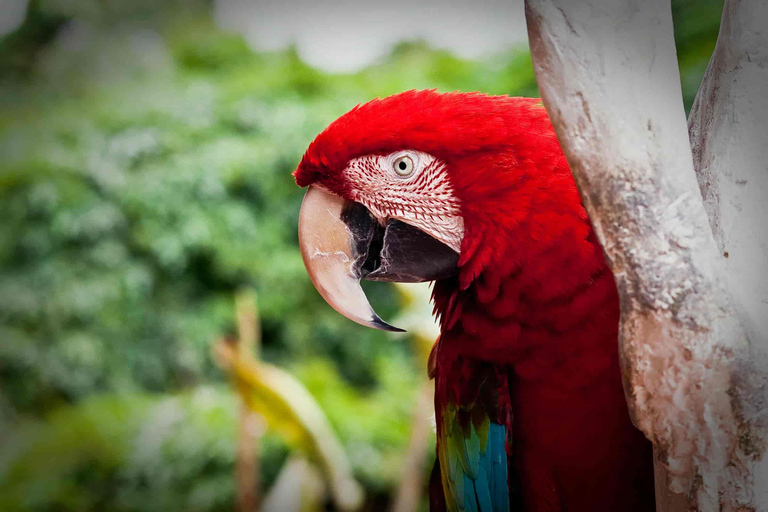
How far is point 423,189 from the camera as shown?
0.83 m

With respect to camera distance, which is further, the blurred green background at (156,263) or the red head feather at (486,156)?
the blurred green background at (156,263)

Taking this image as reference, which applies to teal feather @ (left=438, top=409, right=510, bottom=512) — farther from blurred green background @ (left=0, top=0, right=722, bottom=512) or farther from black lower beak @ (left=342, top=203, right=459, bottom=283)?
blurred green background @ (left=0, top=0, right=722, bottom=512)

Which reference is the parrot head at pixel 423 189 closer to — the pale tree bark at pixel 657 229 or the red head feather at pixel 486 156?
the red head feather at pixel 486 156

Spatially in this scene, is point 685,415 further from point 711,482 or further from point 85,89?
point 85,89

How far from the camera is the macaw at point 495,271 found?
2.58ft

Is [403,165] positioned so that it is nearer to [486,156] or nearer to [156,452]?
[486,156]

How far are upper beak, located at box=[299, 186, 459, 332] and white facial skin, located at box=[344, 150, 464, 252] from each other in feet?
0.06

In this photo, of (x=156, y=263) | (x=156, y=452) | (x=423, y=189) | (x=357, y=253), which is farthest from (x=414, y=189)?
(x=156, y=263)

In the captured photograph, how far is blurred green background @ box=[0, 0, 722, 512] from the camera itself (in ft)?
10.6

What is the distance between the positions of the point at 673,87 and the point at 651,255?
0.15 m

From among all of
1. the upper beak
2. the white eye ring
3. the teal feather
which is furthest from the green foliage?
the white eye ring

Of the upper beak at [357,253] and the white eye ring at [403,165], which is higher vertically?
the white eye ring at [403,165]

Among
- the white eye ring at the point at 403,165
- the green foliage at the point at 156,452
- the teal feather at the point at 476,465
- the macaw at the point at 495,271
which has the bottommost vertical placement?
the green foliage at the point at 156,452

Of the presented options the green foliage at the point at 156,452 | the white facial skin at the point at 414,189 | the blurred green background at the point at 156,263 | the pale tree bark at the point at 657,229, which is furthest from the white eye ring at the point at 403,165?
the green foliage at the point at 156,452
